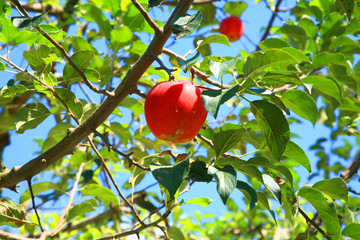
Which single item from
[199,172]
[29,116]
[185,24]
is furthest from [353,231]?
[29,116]

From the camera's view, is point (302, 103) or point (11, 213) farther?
point (11, 213)

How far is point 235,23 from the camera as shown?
128 inches

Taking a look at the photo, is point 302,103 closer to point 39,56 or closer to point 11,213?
point 39,56

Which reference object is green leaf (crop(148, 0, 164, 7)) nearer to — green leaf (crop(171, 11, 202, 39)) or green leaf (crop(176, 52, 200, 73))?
green leaf (crop(171, 11, 202, 39))

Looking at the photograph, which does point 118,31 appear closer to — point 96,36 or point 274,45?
point 274,45

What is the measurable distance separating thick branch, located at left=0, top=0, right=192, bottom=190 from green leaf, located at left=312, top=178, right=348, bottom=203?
0.67 m

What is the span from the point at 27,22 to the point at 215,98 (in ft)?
1.77

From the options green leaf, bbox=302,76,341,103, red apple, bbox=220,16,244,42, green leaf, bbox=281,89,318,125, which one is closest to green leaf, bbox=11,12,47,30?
green leaf, bbox=281,89,318,125

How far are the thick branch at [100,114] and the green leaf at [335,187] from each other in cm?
67

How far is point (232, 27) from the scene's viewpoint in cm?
322

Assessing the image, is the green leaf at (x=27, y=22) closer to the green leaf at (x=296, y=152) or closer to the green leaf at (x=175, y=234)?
the green leaf at (x=296, y=152)

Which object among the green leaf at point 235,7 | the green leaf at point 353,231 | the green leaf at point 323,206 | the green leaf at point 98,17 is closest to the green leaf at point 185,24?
the green leaf at point 323,206

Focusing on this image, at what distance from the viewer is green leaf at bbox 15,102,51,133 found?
126 cm

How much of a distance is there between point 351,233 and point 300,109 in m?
0.46
